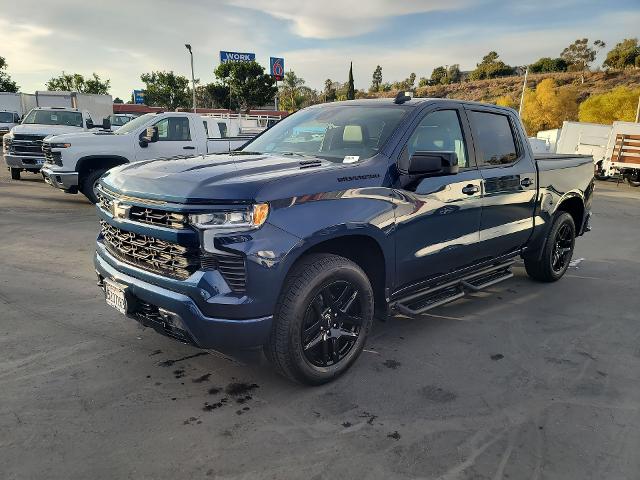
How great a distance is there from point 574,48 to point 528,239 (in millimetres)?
102050

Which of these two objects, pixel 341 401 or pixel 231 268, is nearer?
pixel 231 268

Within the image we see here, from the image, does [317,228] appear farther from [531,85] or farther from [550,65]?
[550,65]

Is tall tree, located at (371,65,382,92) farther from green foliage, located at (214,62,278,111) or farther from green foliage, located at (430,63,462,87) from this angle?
green foliage, located at (214,62,278,111)

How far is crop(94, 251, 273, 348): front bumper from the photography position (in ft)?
9.07

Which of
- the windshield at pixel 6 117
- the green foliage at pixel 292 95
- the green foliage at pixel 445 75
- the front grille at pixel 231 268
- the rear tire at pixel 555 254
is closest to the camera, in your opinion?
the front grille at pixel 231 268

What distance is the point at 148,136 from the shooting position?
9.74 metres

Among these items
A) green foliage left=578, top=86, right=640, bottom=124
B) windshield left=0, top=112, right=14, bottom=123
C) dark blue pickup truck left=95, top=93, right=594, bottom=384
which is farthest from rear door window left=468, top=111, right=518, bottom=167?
green foliage left=578, top=86, right=640, bottom=124

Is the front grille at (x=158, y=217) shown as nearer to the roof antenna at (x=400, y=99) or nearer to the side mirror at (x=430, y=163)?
the side mirror at (x=430, y=163)

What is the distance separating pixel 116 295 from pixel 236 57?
179ft

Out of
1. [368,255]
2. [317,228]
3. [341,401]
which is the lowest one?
[341,401]

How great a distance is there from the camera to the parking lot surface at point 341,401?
8.25 ft

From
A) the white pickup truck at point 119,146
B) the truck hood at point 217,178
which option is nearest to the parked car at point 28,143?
the white pickup truck at point 119,146

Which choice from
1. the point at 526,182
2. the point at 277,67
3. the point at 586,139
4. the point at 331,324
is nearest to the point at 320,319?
the point at 331,324

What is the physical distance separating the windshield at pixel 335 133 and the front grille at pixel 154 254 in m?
1.30
